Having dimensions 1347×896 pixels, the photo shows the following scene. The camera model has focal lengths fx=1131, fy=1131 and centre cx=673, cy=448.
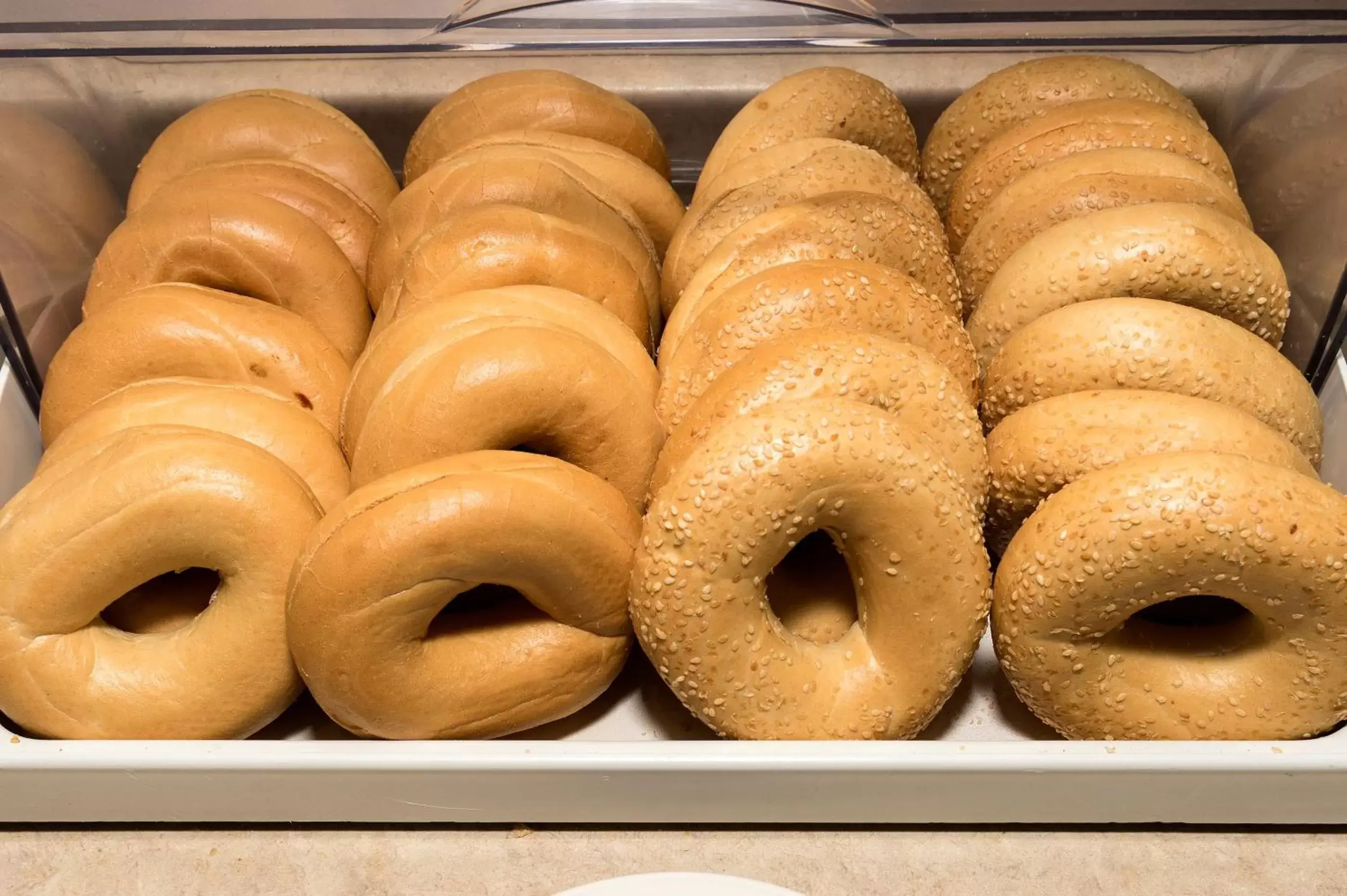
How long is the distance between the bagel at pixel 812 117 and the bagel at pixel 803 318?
36 centimetres

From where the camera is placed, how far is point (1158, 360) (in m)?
1.19

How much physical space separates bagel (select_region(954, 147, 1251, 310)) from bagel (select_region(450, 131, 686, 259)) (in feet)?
1.48

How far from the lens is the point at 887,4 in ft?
4.23

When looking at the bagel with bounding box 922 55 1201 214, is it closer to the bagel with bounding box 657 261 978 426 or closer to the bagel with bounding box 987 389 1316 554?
the bagel with bounding box 657 261 978 426

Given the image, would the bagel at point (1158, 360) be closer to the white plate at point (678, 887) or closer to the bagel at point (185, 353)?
the white plate at point (678, 887)

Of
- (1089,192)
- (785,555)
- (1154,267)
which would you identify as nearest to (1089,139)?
(1089,192)

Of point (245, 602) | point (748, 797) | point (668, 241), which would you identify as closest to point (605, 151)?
point (668, 241)

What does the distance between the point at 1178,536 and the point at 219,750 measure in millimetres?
946

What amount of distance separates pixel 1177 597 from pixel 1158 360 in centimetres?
25

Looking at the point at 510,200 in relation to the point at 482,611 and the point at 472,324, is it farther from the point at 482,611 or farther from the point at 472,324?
the point at 482,611

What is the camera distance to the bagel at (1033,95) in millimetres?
1578

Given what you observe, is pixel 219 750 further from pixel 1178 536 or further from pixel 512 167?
pixel 1178 536

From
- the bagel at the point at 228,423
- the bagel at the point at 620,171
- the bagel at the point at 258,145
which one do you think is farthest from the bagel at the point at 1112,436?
the bagel at the point at 258,145

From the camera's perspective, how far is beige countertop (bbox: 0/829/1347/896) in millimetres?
1161
